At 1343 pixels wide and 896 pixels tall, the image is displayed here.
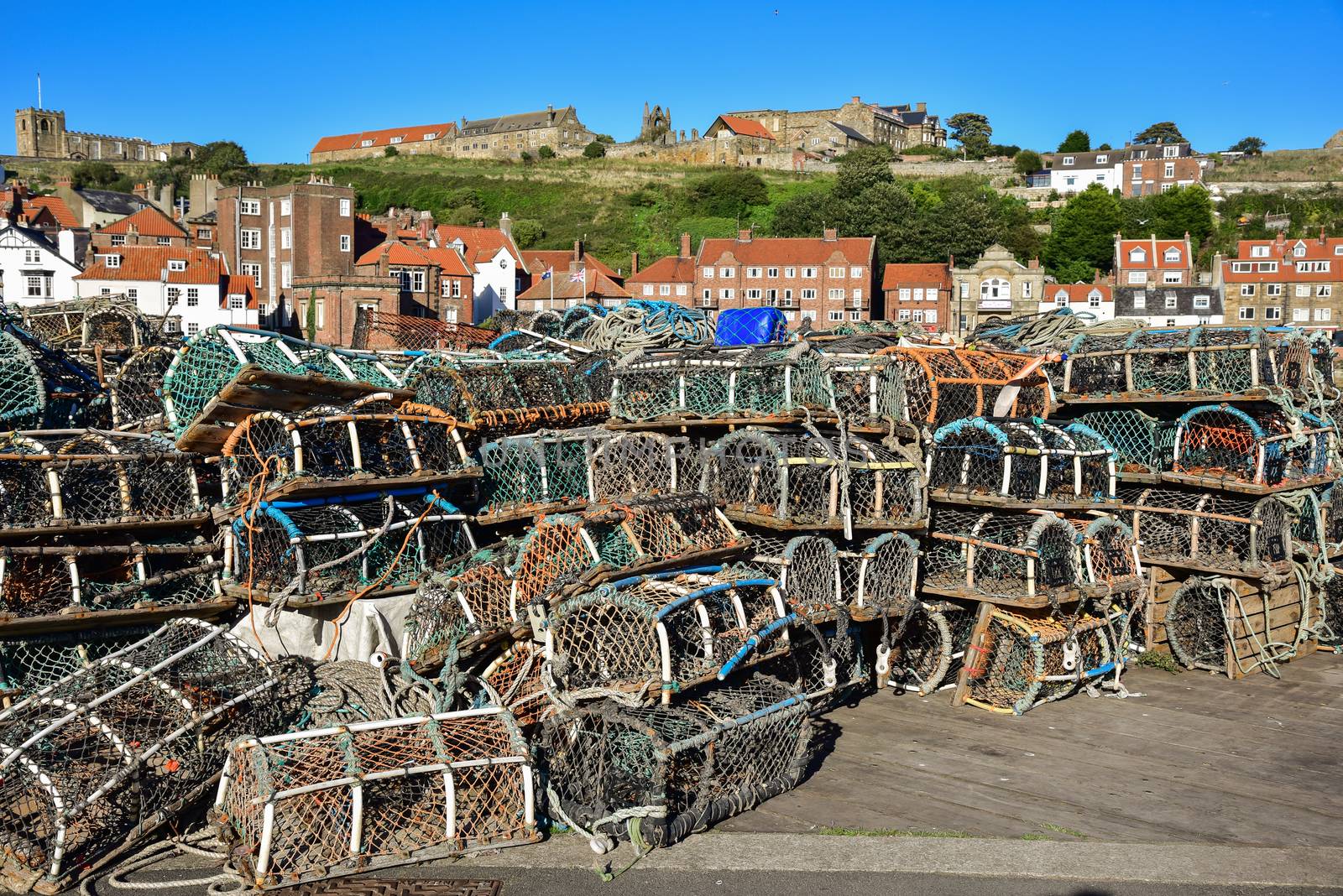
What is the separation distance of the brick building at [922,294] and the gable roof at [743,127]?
33.8m

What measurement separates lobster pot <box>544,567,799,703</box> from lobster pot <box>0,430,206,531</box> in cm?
254

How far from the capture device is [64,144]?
263 feet

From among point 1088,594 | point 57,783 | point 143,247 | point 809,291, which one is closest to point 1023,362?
point 1088,594

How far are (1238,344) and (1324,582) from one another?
2006mm

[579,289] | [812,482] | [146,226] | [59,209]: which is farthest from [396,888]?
[59,209]

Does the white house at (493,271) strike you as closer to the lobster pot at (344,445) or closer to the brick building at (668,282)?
the brick building at (668,282)

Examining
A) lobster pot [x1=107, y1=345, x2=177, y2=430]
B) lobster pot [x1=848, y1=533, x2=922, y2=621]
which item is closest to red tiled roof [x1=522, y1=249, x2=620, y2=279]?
lobster pot [x1=107, y1=345, x2=177, y2=430]

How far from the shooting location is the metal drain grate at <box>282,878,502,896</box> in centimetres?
437

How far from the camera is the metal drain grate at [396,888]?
14.3 feet

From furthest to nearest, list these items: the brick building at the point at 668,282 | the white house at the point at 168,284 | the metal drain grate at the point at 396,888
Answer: the brick building at the point at 668,282, the white house at the point at 168,284, the metal drain grate at the point at 396,888

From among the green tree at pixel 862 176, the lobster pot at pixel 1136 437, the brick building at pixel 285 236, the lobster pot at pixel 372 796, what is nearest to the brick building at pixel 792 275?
the green tree at pixel 862 176

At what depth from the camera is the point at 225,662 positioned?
5.47 m

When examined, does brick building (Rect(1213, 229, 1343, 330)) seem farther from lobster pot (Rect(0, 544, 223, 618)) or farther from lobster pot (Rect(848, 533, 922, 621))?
lobster pot (Rect(0, 544, 223, 618))

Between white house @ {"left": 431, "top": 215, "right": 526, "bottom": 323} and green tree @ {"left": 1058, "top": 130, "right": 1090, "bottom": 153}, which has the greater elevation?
green tree @ {"left": 1058, "top": 130, "right": 1090, "bottom": 153}
